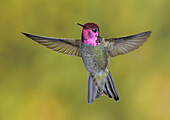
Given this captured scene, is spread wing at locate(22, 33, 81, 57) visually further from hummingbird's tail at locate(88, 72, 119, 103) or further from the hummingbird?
hummingbird's tail at locate(88, 72, 119, 103)

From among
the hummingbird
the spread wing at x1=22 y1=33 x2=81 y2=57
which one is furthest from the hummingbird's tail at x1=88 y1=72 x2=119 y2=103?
the spread wing at x1=22 y1=33 x2=81 y2=57

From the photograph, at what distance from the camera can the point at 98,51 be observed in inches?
31.5

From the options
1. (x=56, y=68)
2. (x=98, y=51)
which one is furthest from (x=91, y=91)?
(x=56, y=68)

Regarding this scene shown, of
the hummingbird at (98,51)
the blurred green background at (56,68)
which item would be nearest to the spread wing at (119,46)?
the hummingbird at (98,51)

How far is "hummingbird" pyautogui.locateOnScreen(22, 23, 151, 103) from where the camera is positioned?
748 millimetres

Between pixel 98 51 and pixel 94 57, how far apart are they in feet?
0.08

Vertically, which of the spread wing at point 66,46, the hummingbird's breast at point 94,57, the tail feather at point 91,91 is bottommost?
the tail feather at point 91,91

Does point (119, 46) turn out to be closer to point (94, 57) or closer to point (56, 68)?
point (94, 57)

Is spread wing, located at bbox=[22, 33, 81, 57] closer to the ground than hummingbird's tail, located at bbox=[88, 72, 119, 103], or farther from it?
farther from it

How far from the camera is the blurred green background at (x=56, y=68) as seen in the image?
1.73 meters

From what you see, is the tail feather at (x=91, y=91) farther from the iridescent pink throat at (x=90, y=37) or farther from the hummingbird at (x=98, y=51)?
the iridescent pink throat at (x=90, y=37)
